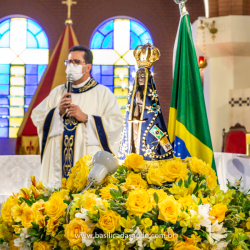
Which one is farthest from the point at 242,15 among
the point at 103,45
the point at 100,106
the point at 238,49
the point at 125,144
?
the point at 125,144

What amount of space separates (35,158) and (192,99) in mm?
2302

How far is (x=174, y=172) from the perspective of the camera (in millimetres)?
1081

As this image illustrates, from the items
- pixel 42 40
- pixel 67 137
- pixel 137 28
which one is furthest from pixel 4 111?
pixel 67 137

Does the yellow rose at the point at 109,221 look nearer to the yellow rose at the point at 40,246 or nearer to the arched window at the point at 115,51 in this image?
the yellow rose at the point at 40,246

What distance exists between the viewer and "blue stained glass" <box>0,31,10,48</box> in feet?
30.7

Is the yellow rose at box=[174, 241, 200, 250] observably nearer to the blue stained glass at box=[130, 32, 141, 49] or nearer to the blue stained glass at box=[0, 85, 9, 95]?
the blue stained glass at box=[130, 32, 141, 49]

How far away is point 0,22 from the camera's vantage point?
9.30m

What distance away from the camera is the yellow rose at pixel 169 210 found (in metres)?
0.86

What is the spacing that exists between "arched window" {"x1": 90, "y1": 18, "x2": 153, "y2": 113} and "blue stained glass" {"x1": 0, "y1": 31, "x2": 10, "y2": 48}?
210cm

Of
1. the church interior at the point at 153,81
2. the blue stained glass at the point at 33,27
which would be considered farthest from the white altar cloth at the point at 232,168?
the blue stained glass at the point at 33,27

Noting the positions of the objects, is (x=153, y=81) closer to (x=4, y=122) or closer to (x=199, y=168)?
(x=199, y=168)

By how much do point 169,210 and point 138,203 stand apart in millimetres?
75

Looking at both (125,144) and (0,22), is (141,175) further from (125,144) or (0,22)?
(0,22)

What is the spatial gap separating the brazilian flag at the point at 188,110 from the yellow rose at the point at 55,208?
39.5 inches
